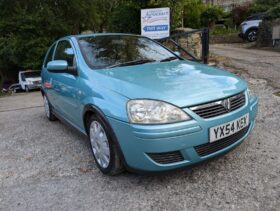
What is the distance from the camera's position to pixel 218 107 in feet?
9.47

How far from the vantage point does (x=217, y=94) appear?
2926 millimetres

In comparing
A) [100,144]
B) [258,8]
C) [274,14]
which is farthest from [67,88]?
[258,8]

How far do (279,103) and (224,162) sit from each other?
2.48 m

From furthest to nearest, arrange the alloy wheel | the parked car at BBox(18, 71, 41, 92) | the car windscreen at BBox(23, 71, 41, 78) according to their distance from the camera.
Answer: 1. the car windscreen at BBox(23, 71, 41, 78)
2. the parked car at BBox(18, 71, 41, 92)
3. the alloy wheel

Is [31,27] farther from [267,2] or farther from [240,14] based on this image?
[240,14]

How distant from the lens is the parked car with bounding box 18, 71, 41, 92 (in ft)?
44.7

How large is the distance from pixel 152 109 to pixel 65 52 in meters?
2.27

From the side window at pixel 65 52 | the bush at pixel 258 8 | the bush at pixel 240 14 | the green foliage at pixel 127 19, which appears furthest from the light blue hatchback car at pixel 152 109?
the bush at pixel 240 14

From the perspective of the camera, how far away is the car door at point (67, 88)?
3.81 meters

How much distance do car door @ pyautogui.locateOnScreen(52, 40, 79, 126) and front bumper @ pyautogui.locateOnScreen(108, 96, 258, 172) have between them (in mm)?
1082

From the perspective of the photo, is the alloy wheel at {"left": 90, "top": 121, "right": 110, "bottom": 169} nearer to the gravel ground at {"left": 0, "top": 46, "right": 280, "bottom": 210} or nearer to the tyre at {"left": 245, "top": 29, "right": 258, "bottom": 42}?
the gravel ground at {"left": 0, "top": 46, "right": 280, "bottom": 210}

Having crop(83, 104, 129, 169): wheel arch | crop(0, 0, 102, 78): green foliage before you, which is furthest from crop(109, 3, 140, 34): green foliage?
crop(83, 104, 129, 169): wheel arch

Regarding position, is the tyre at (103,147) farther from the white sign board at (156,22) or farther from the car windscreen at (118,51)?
the white sign board at (156,22)

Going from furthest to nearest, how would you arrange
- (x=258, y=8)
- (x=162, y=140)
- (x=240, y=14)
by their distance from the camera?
(x=240, y=14)
(x=258, y=8)
(x=162, y=140)
